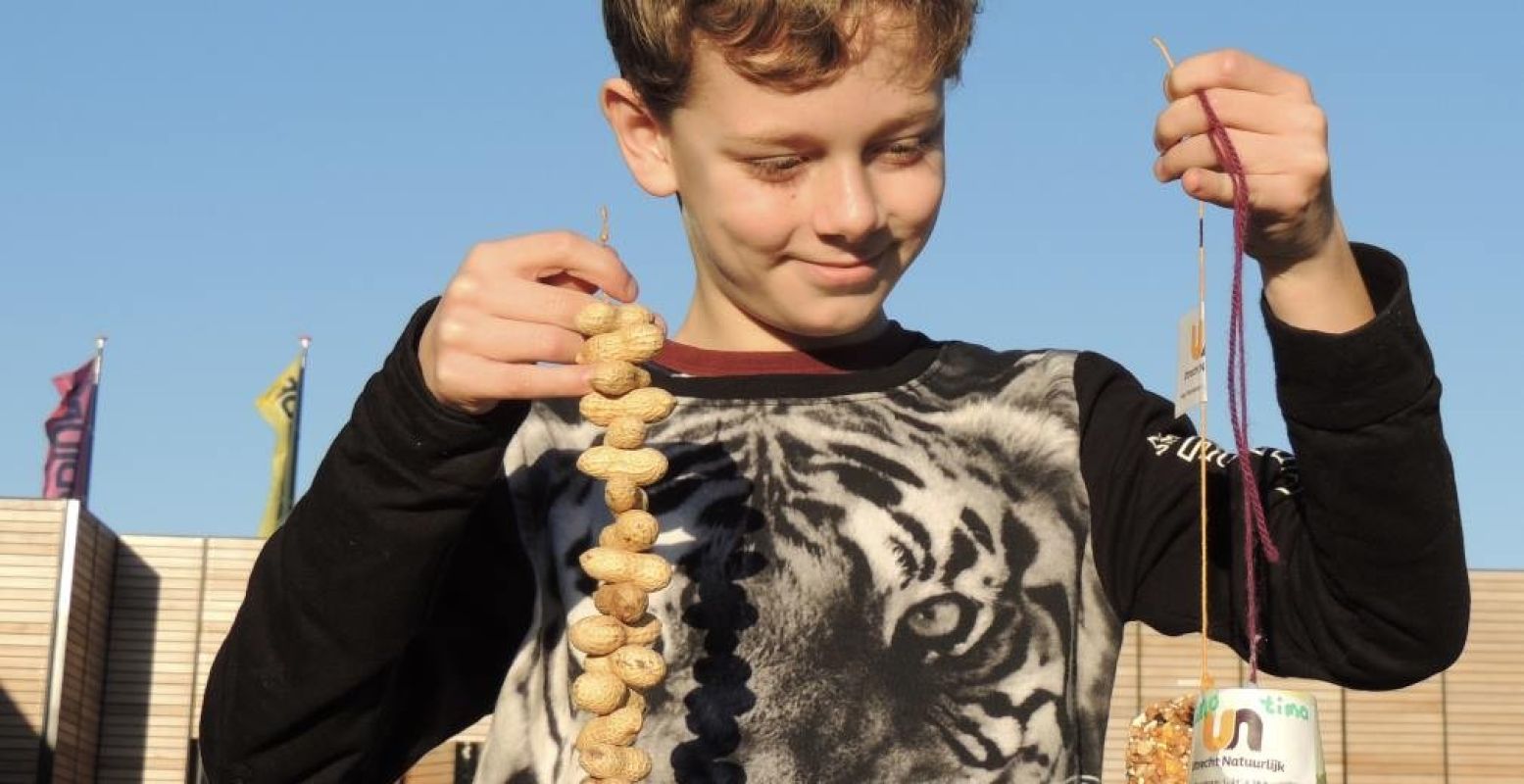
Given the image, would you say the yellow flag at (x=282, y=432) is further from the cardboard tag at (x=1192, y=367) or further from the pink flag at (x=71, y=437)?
the cardboard tag at (x=1192, y=367)

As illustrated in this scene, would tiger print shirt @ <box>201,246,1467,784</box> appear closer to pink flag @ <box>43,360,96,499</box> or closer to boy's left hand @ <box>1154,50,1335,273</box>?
boy's left hand @ <box>1154,50,1335,273</box>

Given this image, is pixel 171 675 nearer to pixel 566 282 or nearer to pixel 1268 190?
pixel 566 282

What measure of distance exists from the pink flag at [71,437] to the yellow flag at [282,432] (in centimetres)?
192

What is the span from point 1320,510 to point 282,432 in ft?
74.1

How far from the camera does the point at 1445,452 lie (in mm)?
1924

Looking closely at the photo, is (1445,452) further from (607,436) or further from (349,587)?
(349,587)

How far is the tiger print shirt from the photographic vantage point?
2.00 metres

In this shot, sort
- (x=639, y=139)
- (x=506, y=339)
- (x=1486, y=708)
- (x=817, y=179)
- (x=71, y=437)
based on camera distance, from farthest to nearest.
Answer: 1. (x=71, y=437)
2. (x=1486, y=708)
3. (x=639, y=139)
4. (x=817, y=179)
5. (x=506, y=339)

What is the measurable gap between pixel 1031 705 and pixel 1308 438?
0.52 m

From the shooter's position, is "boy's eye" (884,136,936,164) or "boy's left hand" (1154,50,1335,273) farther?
"boy's eye" (884,136,936,164)

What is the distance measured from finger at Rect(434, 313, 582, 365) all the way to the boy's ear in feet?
1.98

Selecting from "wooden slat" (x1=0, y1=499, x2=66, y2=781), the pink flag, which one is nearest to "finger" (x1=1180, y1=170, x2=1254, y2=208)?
"wooden slat" (x1=0, y1=499, x2=66, y2=781)

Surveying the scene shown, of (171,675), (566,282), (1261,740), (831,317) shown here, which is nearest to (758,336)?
(831,317)

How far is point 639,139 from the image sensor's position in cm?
251
